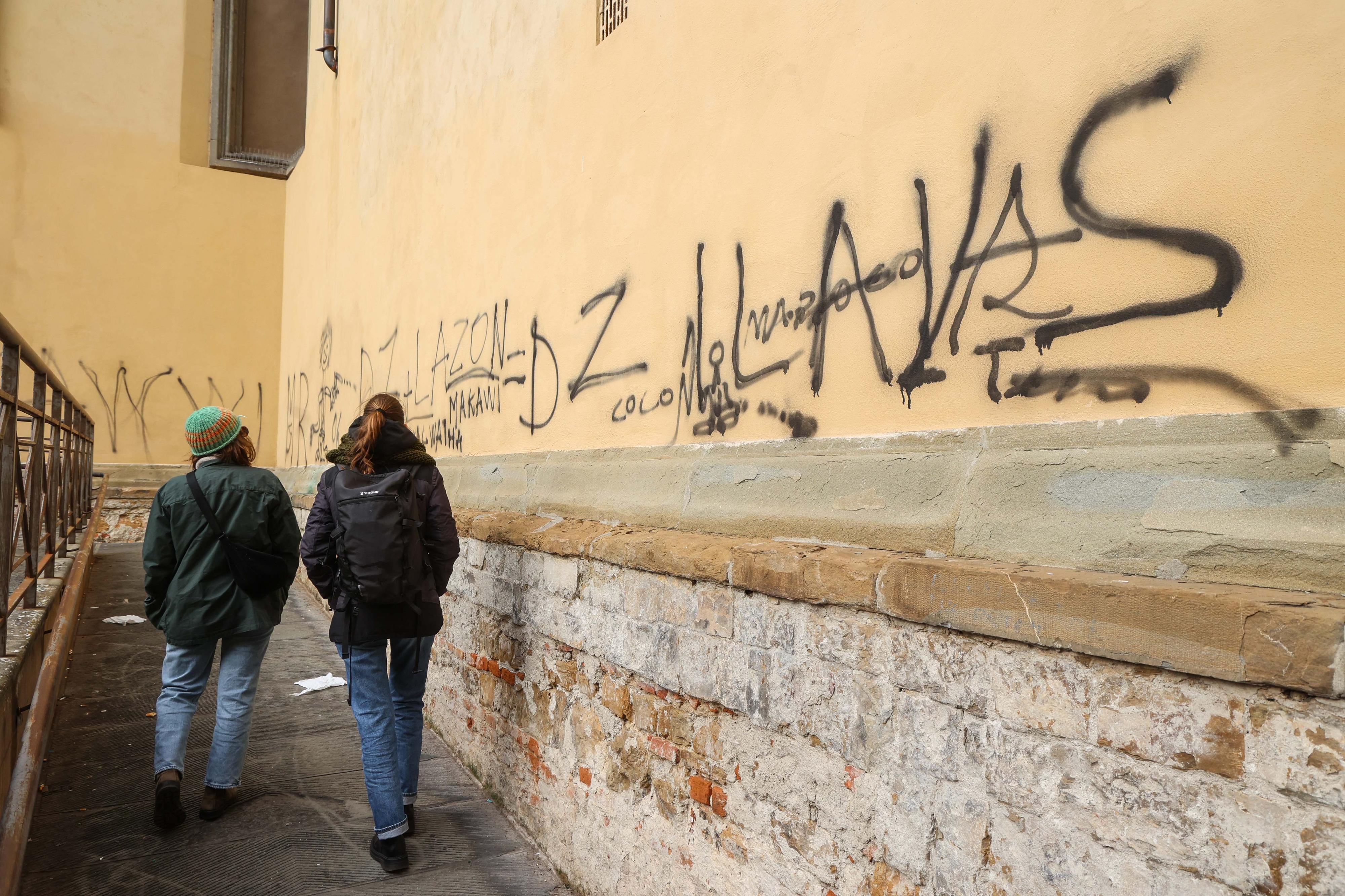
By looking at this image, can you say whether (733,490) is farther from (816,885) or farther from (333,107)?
(333,107)

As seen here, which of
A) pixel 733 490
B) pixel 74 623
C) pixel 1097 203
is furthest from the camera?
pixel 74 623

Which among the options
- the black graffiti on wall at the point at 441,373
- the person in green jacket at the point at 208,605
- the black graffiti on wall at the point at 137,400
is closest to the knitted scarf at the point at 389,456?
the person in green jacket at the point at 208,605

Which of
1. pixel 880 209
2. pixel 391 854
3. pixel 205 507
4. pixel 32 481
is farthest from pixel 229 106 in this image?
pixel 880 209

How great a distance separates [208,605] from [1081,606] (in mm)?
3396

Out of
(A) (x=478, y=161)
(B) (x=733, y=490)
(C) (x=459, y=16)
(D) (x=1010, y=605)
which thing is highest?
(C) (x=459, y=16)

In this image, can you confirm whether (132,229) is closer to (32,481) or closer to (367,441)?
(32,481)

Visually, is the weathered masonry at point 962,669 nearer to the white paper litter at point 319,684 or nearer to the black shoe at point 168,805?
the black shoe at point 168,805

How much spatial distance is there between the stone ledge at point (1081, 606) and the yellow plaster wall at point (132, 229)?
12.2 meters

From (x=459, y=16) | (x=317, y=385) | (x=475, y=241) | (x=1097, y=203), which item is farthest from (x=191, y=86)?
(x=1097, y=203)

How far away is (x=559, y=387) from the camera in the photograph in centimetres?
419

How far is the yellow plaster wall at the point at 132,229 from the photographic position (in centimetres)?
1162

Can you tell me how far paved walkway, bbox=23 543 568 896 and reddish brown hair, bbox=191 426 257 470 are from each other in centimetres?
146

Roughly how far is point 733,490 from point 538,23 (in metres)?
2.95

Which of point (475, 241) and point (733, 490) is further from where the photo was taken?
point (475, 241)
